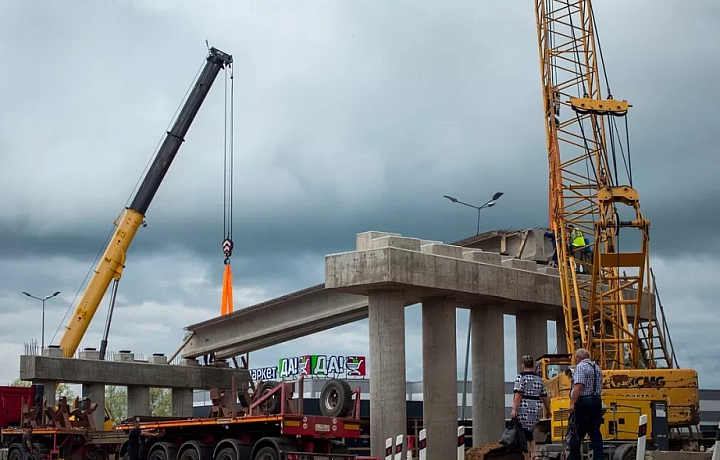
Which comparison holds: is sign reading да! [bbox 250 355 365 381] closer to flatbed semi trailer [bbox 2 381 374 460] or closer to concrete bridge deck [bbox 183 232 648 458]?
concrete bridge deck [bbox 183 232 648 458]

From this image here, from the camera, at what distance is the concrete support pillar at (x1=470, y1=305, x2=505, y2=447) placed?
41031 mm

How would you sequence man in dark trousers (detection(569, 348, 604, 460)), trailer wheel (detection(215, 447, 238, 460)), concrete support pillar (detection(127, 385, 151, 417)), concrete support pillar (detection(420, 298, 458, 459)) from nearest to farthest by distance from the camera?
man in dark trousers (detection(569, 348, 604, 460))
trailer wheel (detection(215, 447, 238, 460))
concrete support pillar (detection(420, 298, 458, 459))
concrete support pillar (detection(127, 385, 151, 417))

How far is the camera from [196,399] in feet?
327

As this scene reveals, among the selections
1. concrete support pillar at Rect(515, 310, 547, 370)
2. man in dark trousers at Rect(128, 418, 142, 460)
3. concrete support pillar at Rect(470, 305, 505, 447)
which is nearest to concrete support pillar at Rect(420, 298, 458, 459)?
concrete support pillar at Rect(470, 305, 505, 447)

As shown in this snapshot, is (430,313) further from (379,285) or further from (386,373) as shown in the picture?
(386,373)

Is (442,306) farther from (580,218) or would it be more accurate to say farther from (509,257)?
(580,218)

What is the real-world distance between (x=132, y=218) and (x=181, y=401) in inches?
405

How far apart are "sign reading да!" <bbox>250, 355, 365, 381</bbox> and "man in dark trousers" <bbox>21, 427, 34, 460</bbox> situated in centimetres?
5795

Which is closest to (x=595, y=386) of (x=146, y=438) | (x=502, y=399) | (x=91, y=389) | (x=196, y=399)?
(x=146, y=438)

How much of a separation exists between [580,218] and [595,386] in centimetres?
2996

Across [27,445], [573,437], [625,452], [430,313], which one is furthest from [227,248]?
[573,437]

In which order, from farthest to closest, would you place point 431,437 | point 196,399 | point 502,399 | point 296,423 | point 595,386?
1. point 196,399
2. point 502,399
3. point 431,437
4. point 296,423
5. point 595,386

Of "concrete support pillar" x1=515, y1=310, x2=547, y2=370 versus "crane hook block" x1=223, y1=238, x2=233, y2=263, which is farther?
"crane hook block" x1=223, y1=238, x2=233, y2=263

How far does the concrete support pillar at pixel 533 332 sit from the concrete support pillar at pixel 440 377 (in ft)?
19.6
